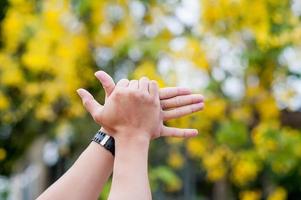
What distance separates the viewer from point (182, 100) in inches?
51.8

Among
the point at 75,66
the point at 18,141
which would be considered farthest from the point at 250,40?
the point at 18,141

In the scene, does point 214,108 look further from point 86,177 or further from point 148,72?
point 86,177

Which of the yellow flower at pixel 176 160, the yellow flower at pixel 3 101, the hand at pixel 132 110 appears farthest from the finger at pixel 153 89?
the yellow flower at pixel 176 160

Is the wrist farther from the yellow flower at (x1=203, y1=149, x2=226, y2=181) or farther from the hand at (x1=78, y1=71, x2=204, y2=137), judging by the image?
the yellow flower at (x1=203, y1=149, x2=226, y2=181)

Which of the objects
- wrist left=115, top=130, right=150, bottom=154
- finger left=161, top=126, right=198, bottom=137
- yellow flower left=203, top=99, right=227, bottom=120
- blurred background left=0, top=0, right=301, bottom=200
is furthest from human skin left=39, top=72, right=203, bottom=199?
yellow flower left=203, top=99, right=227, bottom=120

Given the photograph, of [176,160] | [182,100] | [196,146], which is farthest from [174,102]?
[176,160]

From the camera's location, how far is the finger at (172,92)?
4.25 ft

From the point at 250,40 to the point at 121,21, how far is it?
2.68 ft

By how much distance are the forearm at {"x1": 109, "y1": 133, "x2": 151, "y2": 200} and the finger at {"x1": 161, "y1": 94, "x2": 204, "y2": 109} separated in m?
0.10

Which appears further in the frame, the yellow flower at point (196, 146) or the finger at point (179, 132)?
the yellow flower at point (196, 146)

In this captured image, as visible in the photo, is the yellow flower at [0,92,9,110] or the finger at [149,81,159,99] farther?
the yellow flower at [0,92,9,110]

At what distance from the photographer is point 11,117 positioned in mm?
5680

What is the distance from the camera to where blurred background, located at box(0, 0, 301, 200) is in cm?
409

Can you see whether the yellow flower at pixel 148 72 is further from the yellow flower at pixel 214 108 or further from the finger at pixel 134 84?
the finger at pixel 134 84
